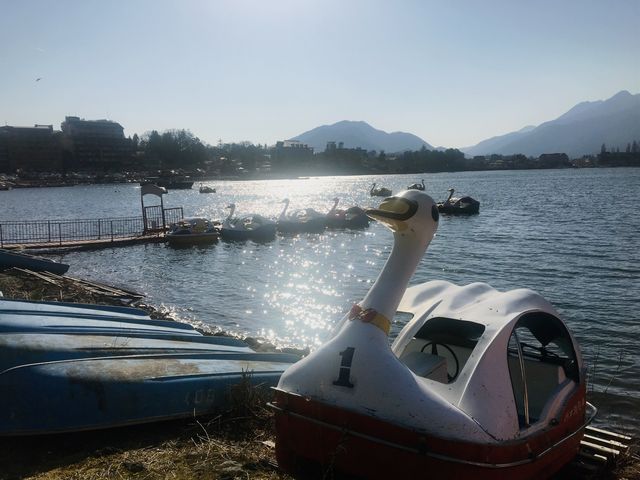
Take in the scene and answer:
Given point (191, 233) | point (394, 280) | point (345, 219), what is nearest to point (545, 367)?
point (394, 280)

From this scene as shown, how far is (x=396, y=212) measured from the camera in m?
5.13

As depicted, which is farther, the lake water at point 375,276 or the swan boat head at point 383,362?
the lake water at point 375,276

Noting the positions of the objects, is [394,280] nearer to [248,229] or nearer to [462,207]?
[248,229]

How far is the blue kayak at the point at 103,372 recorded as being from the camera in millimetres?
6242

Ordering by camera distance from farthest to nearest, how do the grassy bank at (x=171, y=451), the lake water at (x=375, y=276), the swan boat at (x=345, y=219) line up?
the swan boat at (x=345, y=219) < the lake water at (x=375, y=276) < the grassy bank at (x=171, y=451)

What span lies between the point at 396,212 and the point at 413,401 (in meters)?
1.77

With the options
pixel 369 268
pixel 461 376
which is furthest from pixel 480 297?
pixel 369 268

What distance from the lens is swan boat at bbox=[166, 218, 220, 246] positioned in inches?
1383

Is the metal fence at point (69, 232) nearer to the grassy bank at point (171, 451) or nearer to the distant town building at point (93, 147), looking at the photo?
the grassy bank at point (171, 451)

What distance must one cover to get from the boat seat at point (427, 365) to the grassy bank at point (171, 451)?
1.70 meters

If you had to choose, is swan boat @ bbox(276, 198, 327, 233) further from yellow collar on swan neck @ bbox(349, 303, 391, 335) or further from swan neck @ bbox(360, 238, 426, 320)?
yellow collar on swan neck @ bbox(349, 303, 391, 335)

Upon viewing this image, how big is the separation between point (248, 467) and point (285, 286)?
62.2ft

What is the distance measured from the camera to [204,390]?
7.14 metres

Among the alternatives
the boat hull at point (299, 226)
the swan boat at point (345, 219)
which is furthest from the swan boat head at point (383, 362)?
the swan boat at point (345, 219)
